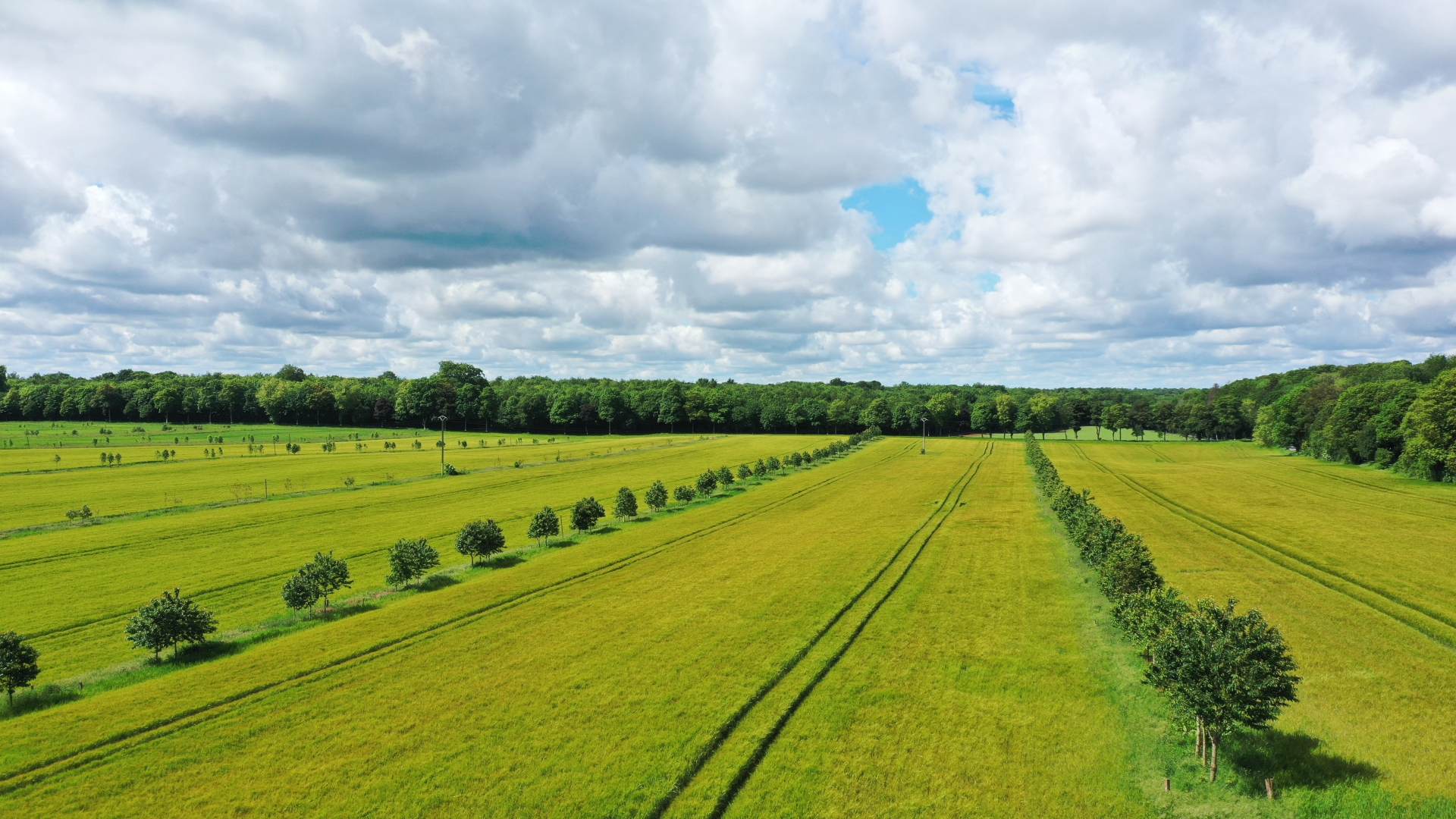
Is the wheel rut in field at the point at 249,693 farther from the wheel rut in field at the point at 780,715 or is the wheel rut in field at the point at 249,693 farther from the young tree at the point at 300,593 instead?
the wheel rut in field at the point at 780,715

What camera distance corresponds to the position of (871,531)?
56.0m

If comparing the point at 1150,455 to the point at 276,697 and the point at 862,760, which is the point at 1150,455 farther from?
the point at 276,697

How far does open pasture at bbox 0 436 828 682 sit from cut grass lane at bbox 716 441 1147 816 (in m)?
30.3

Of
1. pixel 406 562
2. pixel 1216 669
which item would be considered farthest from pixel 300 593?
pixel 1216 669

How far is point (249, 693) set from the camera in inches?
976

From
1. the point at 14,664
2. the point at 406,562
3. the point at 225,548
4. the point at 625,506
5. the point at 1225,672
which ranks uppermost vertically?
the point at 1225,672

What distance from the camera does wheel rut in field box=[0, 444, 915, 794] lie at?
19703mm

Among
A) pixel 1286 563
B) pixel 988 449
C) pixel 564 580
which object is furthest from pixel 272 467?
pixel 988 449

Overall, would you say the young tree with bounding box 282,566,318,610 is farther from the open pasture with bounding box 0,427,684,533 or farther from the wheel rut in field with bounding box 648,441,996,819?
the open pasture with bounding box 0,427,684,533

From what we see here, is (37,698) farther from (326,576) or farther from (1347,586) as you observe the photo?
(1347,586)

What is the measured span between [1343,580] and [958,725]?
34.8 meters

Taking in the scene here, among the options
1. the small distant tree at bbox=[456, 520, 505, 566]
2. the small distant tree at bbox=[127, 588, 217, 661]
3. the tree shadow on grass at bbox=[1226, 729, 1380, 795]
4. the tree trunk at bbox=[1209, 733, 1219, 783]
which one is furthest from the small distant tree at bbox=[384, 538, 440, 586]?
the tree shadow on grass at bbox=[1226, 729, 1380, 795]

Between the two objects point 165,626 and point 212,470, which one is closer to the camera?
point 165,626

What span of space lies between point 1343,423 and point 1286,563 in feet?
299
